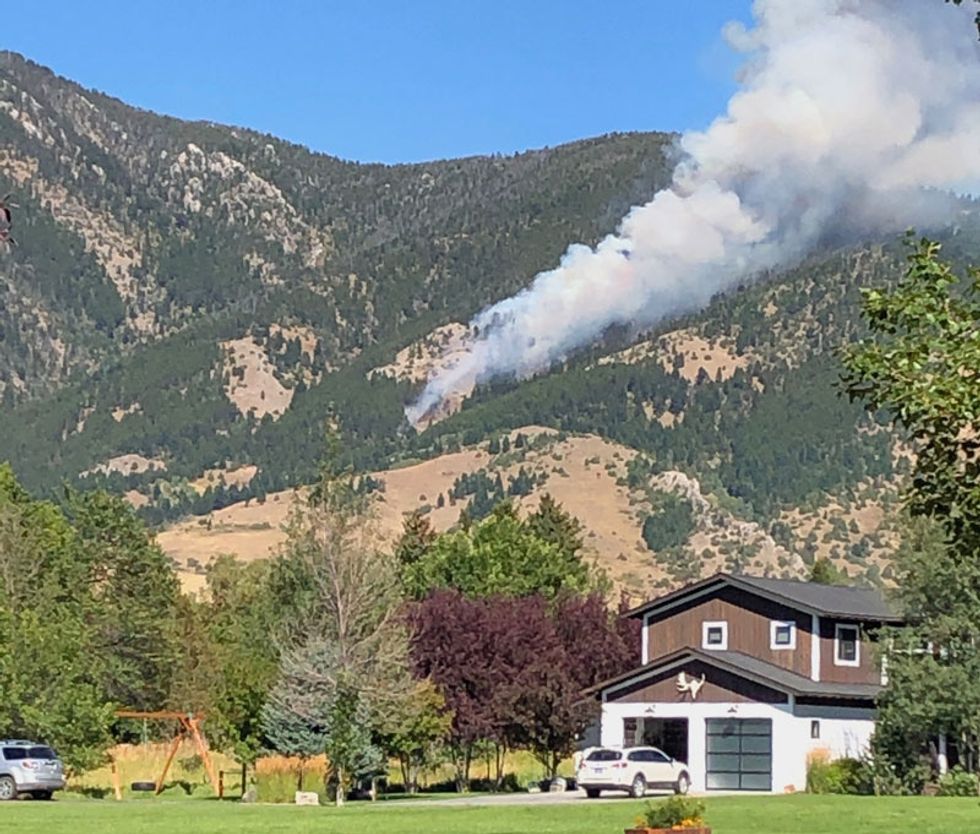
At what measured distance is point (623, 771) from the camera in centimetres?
5719

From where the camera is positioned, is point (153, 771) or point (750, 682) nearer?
point (750, 682)

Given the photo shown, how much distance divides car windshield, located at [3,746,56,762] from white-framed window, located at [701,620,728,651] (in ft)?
82.5

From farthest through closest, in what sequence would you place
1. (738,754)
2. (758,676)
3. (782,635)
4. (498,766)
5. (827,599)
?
(827,599)
(498,766)
(782,635)
(738,754)
(758,676)

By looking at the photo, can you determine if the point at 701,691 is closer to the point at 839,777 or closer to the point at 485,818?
the point at 839,777

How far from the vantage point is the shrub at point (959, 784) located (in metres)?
53.5

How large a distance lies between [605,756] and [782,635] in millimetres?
12629

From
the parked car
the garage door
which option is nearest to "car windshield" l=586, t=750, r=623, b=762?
the parked car

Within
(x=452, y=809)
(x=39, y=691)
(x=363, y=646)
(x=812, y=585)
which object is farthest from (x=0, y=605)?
(x=812, y=585)

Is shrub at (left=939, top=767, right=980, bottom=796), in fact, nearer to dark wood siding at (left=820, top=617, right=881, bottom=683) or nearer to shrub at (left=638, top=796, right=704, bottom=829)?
dark wood siding at (left=820, top=617, right=881, bottom=683)

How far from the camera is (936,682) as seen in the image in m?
55.2

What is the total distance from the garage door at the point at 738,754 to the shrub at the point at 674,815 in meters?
34.6

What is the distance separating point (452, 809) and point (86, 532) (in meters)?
51.6

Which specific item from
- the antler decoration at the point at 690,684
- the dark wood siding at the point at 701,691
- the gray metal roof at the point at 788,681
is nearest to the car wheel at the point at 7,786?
the dark wood siding at the point at 701,691

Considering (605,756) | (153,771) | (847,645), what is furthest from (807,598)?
(153,771)
